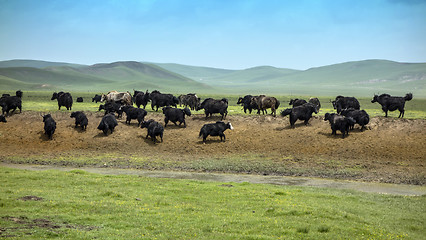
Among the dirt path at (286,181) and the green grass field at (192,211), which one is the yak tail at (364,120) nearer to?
the dirt path at (286,181)

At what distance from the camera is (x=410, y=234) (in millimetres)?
12180

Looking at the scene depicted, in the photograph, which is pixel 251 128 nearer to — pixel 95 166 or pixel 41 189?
pixel 95 166

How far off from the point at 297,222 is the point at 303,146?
15123mm

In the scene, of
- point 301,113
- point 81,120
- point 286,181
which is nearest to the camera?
point 286,181

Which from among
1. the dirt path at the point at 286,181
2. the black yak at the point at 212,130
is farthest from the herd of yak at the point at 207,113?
the dirt path at the point at 286,181

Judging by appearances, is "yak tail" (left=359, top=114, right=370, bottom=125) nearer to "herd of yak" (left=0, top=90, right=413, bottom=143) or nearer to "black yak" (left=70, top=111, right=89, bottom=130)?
"herd of yak" (left=0, top=90, right=413, bottom=143)

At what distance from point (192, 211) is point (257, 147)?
1440 centimetres

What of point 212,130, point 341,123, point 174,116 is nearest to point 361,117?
point 341,123

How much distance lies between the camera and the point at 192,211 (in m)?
13.9

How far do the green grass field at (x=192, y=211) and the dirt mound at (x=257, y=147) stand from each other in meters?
5.53

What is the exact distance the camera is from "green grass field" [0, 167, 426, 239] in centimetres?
1159

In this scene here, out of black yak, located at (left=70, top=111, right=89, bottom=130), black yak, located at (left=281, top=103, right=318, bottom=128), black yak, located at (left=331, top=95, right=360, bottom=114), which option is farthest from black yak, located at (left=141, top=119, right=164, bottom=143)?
black yak, located at (left=331, top=95, right=360, bottom=114)

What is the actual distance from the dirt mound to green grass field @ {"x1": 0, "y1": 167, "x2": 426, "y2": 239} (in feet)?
18.1

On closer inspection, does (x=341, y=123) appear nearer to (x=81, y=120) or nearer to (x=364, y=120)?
(x=364, y=120)
